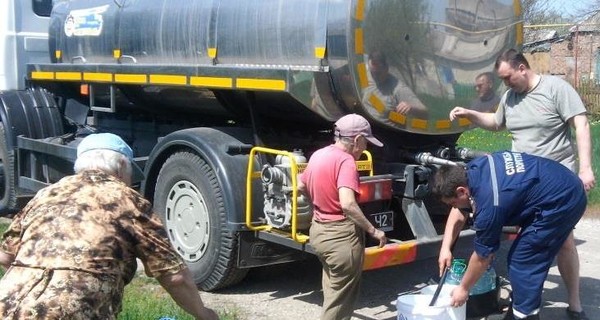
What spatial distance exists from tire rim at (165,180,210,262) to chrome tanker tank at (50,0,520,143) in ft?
2.45

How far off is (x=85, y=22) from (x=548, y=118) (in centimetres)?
439

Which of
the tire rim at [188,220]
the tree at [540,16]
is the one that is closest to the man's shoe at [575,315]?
the tire rim at [188,220]

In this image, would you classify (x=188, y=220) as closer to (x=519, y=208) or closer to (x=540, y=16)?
(x=519, y=208)

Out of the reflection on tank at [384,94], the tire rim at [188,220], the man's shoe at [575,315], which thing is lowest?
the man's shoe at [575,315]

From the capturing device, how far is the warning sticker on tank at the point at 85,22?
734 cm

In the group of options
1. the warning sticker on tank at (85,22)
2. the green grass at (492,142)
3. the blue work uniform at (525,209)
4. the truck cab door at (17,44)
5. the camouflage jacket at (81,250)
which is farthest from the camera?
the green grass at (492,142)

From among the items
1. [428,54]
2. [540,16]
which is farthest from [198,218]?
[540,16]

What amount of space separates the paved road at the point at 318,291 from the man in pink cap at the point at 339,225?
88cm

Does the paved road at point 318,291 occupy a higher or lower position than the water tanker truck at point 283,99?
lower

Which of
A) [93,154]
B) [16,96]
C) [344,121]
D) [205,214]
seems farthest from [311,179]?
[16,96]

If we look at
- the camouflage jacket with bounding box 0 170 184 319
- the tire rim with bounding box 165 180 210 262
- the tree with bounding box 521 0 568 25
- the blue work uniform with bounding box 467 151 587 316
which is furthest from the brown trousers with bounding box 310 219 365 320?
the tree with bounding box 521 0 568 25

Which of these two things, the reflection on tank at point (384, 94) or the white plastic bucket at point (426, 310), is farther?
the reflection on tank at point (384, 94)

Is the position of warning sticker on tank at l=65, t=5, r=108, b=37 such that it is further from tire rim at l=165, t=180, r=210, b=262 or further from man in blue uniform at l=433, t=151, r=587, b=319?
man in blue uniform at l=433, t=151, r=587, b=319

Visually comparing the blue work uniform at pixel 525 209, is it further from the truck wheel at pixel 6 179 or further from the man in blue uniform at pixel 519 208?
the truck wheel at pixel 6 179
